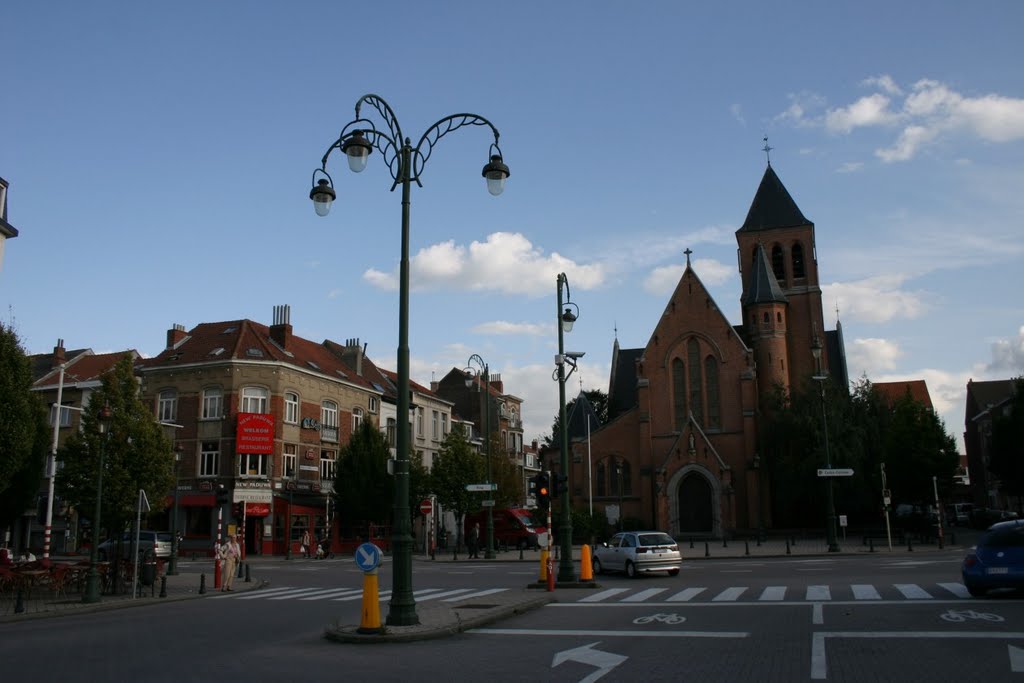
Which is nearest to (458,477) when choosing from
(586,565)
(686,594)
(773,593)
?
(586,565)

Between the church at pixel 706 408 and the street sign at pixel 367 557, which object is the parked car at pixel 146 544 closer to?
the street sign at pixel 367 557

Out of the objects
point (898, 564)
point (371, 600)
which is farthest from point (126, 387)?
point (898, 564)

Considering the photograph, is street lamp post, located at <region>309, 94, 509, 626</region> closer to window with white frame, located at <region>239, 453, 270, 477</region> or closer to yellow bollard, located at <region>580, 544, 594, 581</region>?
yellow bollard, located at <region>580, 544, 594, 581</region>

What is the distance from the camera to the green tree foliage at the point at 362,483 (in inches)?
1681

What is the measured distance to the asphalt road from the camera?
8547mm

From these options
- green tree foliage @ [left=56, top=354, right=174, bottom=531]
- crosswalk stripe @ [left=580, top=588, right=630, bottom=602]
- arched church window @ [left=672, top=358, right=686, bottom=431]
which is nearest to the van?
arched church window @ [left=672, top=358, right=686, bottom=431]

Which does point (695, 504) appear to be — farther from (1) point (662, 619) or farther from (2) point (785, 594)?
(1) point (662, 619)

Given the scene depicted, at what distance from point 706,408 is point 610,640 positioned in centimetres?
4247

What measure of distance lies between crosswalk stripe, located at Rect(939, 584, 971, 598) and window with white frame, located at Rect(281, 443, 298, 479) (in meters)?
33.5

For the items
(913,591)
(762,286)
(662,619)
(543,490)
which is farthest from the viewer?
(762,286)

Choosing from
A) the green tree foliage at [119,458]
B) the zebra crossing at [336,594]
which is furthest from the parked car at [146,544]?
the zebra crossing at [336,594]

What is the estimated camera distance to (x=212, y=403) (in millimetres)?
42625

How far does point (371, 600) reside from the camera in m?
11.2

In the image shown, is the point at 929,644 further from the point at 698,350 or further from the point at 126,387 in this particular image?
the point at 698,350
